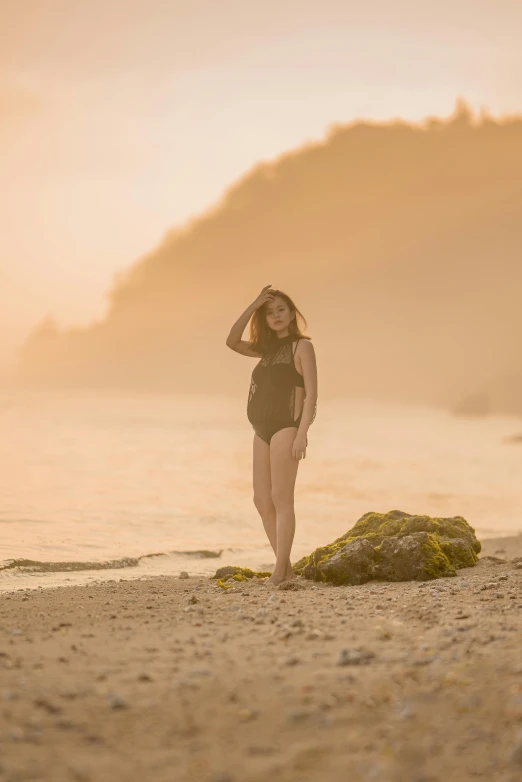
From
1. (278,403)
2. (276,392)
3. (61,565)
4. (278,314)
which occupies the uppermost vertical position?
(278,314)

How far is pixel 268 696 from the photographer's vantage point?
4133mm

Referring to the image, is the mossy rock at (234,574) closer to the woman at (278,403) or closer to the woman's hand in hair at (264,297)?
the woman at (278,403)

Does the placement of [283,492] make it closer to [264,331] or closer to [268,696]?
[264,331]

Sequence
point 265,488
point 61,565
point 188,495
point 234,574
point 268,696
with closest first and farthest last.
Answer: point 268,696 < point 265,488 < point 234,574 < point 61,565 < point 188,495

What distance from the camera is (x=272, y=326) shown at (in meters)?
8.40

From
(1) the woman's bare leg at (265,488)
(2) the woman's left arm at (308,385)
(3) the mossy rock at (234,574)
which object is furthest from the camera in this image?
(3) the mossy rock at (234,574)

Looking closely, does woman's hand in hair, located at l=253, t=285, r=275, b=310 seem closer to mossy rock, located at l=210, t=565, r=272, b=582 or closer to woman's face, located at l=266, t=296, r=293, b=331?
woman's face, located at l=266, t=296, r=293, b=331

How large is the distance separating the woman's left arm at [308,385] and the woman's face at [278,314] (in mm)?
305

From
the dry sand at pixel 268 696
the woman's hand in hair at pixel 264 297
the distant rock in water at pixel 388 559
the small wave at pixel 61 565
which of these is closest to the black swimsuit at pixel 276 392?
the woman's hand in hair at pixel 264 297

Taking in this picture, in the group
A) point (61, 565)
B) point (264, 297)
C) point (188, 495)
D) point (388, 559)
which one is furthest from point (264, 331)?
point (188, 495)

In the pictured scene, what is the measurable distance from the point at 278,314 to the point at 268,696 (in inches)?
190

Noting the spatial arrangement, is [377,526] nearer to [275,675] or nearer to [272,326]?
[272,326]

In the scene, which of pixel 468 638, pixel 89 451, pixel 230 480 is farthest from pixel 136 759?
pixel 89 451

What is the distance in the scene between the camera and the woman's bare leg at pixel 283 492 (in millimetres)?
8156
